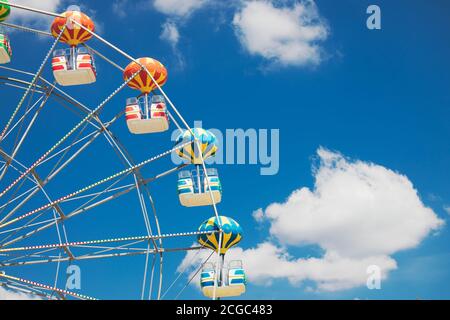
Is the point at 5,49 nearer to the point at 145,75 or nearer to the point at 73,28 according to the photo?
the point at 73,28

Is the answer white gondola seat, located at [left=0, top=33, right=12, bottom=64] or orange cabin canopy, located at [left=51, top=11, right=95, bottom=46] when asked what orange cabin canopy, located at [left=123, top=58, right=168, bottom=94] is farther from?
white gondola seat, located at [left=0, top=33, right=12, bottom=64]

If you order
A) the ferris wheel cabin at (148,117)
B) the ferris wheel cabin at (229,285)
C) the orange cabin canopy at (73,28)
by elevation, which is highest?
the orange cabin canopy at (73,28)

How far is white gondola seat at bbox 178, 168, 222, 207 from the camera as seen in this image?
70.6 feet

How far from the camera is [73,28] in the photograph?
891 inches

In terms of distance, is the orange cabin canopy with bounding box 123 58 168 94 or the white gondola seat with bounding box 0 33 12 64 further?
the orange cabin canopy with bounding box 123 58 168 94

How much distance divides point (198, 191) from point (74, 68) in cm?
535

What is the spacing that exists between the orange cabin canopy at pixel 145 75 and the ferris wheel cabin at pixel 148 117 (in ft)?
3.24

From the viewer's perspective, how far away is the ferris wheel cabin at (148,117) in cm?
2238

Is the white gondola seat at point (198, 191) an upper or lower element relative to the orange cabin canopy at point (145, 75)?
lower

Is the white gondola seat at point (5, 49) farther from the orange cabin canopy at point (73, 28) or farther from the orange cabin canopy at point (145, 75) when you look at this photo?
the orange cabin canopy at point (145, 75)

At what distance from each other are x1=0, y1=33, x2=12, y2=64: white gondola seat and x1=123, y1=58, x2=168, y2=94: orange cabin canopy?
12.0 feet

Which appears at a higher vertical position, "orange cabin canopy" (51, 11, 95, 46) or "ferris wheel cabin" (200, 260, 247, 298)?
"orange cabin canopy" (51, 11, 95, 46)
